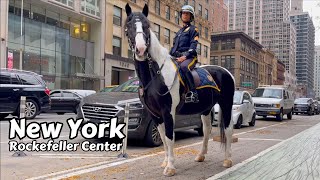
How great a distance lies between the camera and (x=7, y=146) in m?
8.88

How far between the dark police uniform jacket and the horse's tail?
0.79 metres

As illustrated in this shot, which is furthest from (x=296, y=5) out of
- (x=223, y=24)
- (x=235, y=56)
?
(x=235, y=56)

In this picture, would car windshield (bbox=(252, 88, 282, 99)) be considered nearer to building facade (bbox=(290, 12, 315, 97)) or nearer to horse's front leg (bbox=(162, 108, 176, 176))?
horse's front leg (bbox=(162, 108, 176, 176))

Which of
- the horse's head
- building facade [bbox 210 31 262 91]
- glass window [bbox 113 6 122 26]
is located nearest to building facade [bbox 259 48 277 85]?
building facade [bbox 210 31 262 91]

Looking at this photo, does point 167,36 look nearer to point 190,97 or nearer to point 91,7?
point 91,7

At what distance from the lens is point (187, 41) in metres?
6.46

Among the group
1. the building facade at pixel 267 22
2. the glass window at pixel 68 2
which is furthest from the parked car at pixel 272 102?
the building facade at pixel 267 22

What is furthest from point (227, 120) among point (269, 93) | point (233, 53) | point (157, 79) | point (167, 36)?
point (233, 53)

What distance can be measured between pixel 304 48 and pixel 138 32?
503 ft

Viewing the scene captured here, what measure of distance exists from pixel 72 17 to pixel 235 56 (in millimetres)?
47755

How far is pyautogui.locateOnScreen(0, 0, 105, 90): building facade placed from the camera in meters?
28.9

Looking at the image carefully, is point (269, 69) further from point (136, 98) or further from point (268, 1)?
point (136, 98)

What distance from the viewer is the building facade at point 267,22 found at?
131 metres

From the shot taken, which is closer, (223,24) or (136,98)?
(136,98)
